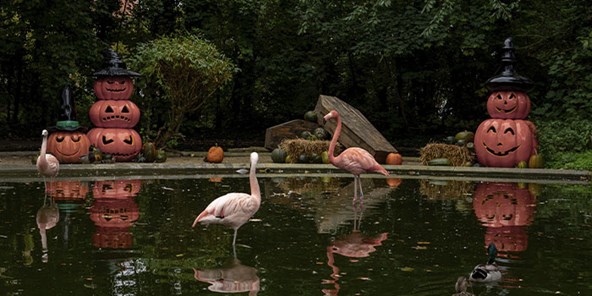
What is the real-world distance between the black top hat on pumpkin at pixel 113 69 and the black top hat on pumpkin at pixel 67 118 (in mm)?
1027

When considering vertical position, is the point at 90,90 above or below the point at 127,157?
above

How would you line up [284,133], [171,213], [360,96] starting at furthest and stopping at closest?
[360,96]
[284,133]
[171,213]

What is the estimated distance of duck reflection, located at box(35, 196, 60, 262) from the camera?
347 inches

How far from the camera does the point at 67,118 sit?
18.9 m

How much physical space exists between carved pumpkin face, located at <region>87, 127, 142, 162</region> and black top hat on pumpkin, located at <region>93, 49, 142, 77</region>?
1325mm

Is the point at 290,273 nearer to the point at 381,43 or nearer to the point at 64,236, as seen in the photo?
the point at 64,236

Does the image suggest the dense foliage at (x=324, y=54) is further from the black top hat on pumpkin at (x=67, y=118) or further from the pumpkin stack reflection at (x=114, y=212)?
the pumpkin stack reflection at (x=114, y=212)

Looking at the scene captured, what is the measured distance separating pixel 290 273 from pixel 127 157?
12879 millimetres

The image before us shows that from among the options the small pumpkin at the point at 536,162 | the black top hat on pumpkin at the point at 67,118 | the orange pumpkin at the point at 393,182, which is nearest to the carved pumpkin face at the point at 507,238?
the orange pumpkin at the point at 393,182

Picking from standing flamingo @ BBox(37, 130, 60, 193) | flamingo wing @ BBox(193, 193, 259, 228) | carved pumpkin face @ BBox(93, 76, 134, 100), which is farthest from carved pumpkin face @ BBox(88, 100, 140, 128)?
flamingo wing @ BBox(193, 193, 259, 228)

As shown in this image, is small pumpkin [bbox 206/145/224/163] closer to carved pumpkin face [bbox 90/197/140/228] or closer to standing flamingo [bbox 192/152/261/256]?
carved pumpkin face [bbox 90/197/140/228]

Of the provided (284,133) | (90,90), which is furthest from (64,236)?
(90,90)

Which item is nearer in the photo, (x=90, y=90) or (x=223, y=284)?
(x=223, y=284)

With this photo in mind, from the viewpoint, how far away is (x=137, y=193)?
1398cm
